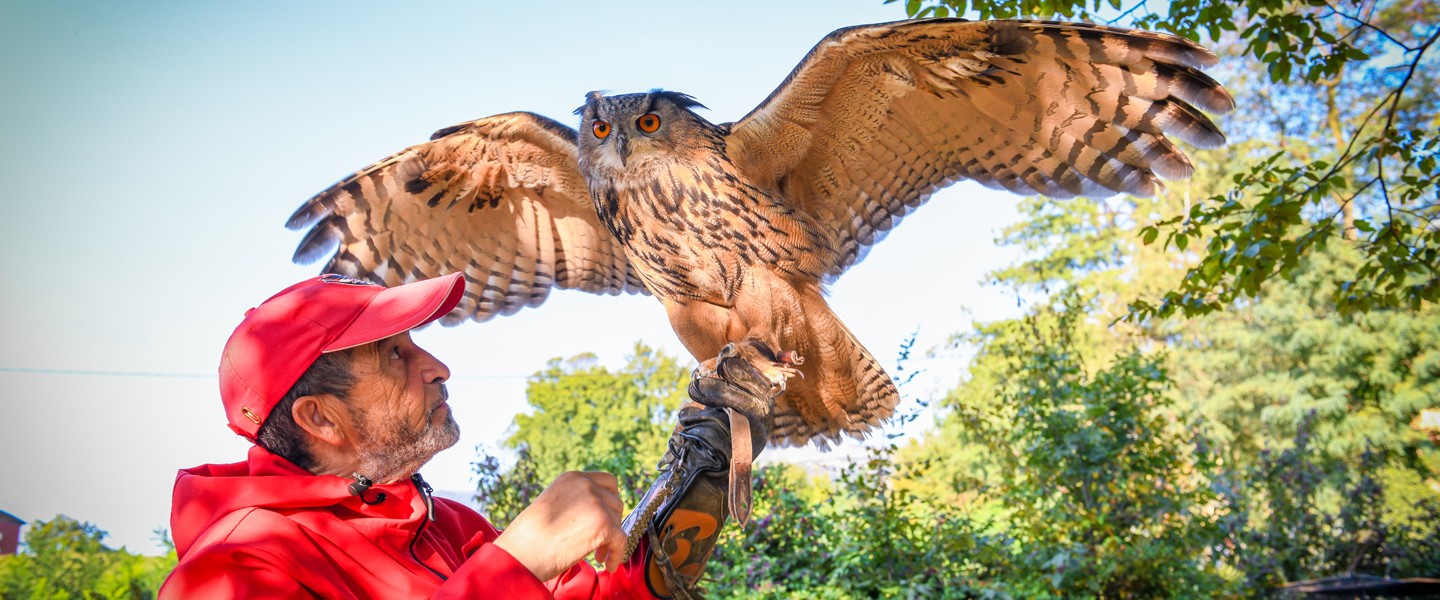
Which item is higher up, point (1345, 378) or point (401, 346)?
point (1345, 378)

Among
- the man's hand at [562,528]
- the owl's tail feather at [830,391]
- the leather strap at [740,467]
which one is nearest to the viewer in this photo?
the man's hand at [562,528]

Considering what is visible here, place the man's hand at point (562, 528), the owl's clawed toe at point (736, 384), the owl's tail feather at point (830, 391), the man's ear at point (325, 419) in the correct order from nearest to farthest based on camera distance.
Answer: the man's hand at point (562, 528) < the man's ear at point (325, 419) < the owl's clawed toe at point (736, 384) < the owl's tail feather at point (830, 391)

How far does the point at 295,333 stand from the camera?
140cm

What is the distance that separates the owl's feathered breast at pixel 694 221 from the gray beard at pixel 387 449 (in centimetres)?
103

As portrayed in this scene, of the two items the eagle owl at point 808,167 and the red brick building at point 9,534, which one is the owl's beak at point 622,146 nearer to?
the eagle owl at point 808,167

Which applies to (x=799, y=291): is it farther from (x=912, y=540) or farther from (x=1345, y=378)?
(x=1345, y=378)

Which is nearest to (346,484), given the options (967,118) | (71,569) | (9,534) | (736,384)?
(736,384)

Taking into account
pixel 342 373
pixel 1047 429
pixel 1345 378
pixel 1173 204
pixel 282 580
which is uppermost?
pixel 1173 204

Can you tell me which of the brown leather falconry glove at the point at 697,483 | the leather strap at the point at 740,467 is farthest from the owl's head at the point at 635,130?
the leather strap at the point at 740,467

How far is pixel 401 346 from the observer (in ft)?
5.08

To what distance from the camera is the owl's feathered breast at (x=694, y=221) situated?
2424 mm

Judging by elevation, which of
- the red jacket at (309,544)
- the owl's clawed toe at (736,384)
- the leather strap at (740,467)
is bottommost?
the red jacket at (309,544)

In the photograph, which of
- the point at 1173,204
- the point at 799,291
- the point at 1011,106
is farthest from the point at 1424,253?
the point at 1173,204

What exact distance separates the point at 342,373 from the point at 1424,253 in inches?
183
